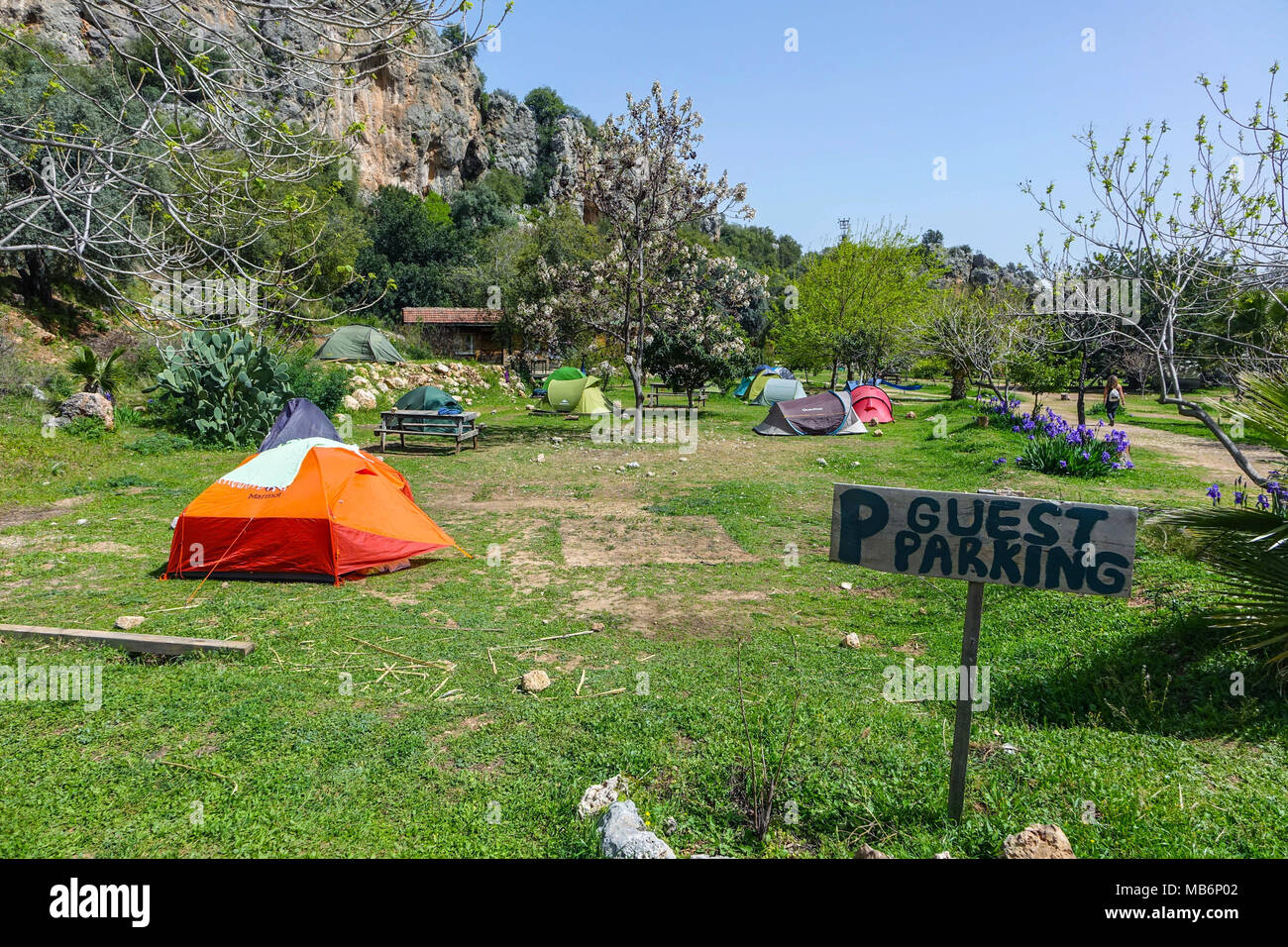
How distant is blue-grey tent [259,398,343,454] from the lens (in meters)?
13.8

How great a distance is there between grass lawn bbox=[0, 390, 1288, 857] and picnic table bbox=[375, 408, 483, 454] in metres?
7.28

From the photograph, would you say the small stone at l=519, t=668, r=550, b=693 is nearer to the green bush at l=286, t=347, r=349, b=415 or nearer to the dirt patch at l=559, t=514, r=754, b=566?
the dirt patch at l=559, t=514, r=754, b=566

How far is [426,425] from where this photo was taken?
17.1m

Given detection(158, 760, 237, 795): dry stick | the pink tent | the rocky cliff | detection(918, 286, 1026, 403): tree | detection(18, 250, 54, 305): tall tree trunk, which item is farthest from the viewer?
the rocky cliff

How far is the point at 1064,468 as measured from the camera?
12.3m

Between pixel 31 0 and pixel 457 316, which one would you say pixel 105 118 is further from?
pixel 31 0

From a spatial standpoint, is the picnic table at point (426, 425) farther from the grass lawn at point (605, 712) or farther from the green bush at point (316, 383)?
the grass lawn at point (605, 712)

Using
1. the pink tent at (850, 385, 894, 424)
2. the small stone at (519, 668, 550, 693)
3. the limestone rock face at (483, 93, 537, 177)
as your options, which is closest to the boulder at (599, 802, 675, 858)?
the small stone at (519, 668, 550, 693)

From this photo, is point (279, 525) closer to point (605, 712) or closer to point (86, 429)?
point (605, 712)

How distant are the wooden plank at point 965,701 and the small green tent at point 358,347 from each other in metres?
31.1

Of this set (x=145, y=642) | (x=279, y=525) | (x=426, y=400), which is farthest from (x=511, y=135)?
(x=145, y=642)

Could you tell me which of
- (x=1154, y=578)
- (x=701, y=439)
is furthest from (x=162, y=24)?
(x=701, y=439)

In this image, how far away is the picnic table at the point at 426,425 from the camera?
55.3 ft
